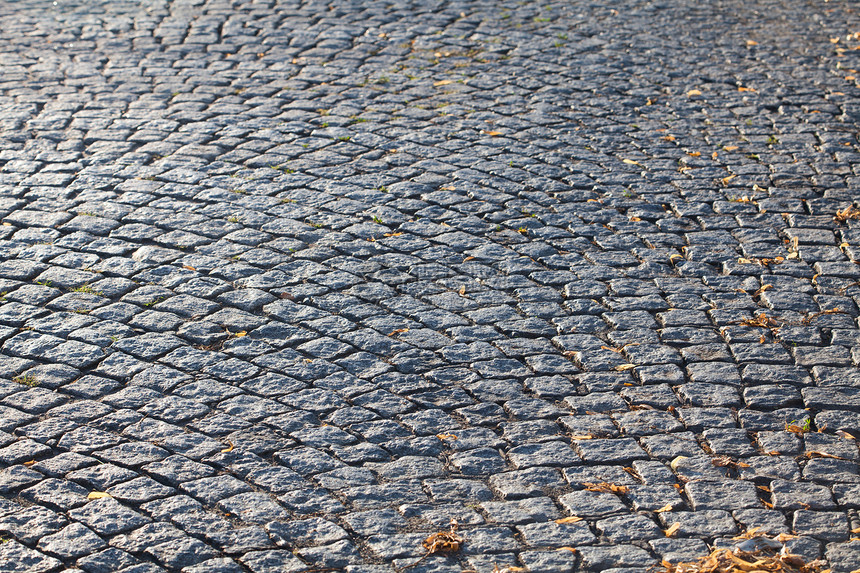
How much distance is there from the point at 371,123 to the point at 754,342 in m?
3.94

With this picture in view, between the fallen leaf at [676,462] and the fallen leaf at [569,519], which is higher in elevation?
the fallen leaf at [569,519]

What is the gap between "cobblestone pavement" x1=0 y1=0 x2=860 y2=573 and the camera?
366 cm

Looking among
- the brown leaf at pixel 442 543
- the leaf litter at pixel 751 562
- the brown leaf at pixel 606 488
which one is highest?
the brown leaf at pixel 442 543

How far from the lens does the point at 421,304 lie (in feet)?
16.9

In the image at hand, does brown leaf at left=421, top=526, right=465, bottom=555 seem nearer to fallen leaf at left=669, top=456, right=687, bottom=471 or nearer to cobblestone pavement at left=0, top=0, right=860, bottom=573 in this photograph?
→ cobblestone pavement at left=0, top=0, right=860, bottom=573

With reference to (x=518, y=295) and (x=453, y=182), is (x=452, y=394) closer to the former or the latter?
(x=518, y=295)

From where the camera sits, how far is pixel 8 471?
12.4 feet

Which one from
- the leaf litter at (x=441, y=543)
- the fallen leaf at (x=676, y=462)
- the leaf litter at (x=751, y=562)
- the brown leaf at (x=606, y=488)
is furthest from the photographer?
the fallen leaf at (x=676, y=462)

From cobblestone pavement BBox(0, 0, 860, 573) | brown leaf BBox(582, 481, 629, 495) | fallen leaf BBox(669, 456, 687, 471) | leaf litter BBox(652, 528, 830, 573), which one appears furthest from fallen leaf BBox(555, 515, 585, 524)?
fallen leaf BBox(669, 456, 687, 471)

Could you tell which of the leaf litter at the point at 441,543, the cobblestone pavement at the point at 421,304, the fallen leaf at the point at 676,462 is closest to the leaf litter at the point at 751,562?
the cobblestone pavement at the point at 421,304

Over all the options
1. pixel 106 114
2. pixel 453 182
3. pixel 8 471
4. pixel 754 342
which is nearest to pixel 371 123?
pixel 453 182

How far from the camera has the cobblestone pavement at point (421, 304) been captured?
12.0 feet

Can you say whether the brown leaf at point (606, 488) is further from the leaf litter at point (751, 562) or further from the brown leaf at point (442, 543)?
the brown leaf at point (442, 543)

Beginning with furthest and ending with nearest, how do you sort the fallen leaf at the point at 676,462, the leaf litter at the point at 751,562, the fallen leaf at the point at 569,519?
1. the fallen leaf at the point at 676,462
2. the fallen leaf at the point at 569,519
3. the leaf litter at the point at 751,562
